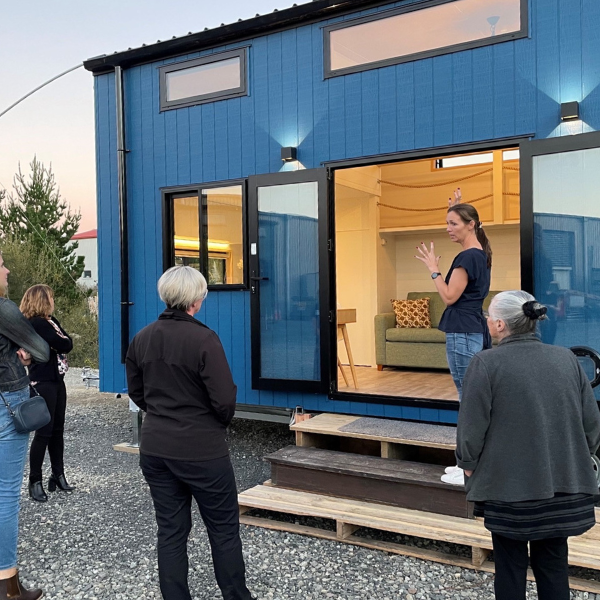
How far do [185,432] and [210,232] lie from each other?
3.52 metres

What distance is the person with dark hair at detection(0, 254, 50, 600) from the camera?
280 cm

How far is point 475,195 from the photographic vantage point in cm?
755

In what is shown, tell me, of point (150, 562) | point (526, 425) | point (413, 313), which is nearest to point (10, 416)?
point (150, 562)

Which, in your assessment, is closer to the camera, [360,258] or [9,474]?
[9,474]

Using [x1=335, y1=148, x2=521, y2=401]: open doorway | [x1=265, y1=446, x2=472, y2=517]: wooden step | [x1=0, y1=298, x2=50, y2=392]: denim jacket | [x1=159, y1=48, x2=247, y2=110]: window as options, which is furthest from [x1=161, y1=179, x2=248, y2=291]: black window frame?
[x1=0, y1=298, x2=50, y2=392]: denim jacket

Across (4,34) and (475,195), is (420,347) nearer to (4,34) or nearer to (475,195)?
(475,195)

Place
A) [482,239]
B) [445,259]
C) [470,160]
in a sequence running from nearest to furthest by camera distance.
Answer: [482,239] < [470,160] < [445,259]

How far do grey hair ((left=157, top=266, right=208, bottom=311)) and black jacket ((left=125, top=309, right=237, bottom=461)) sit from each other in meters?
0.05

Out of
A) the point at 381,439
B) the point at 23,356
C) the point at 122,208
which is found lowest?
the point at 381,439

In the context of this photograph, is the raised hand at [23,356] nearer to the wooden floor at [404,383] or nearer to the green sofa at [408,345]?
the wooden floor at [404,383]

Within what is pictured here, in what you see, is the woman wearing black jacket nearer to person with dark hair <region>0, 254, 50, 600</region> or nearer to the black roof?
person with dark hair <region>0, 254, 50, 600</region>

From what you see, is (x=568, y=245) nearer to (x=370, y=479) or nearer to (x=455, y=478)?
(x=455, y=478)

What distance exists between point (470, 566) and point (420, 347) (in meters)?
3.85

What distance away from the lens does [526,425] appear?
2109mm
